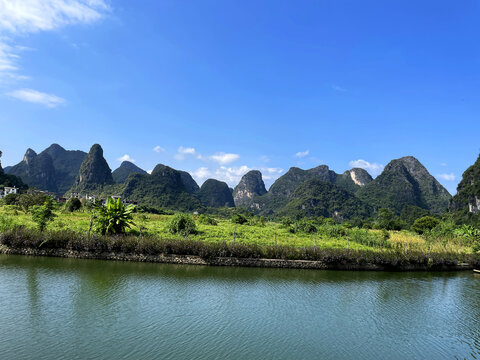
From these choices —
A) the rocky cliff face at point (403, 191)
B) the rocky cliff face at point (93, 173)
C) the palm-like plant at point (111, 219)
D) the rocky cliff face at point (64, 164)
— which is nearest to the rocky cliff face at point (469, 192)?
the rocky cliff face at point (403, 191)

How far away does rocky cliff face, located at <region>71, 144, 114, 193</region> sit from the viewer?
10700cm

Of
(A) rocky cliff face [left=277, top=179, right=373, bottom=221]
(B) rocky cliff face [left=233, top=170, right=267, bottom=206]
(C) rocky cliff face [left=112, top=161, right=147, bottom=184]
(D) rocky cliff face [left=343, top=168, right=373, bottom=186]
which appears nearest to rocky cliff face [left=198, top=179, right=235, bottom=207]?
(B) rocky cliff face [left=233, top=170, right=267, bottom=206]

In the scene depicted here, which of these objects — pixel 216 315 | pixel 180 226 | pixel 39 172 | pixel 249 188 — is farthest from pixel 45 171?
pixel 216 315

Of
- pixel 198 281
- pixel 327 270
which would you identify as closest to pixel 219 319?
pixel 198 281

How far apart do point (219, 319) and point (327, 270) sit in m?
10.5

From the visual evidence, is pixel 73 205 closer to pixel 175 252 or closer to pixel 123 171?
pixel 175 252

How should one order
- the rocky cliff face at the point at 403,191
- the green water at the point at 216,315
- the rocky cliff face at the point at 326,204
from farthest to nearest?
1. the rocky cliff face at the point at 403,191
2. the rocky cliff face at the point at 326,204
3. the green water at the point at 216,315

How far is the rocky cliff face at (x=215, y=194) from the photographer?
148m

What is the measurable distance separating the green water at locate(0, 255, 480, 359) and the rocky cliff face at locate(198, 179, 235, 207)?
133349 millimetres

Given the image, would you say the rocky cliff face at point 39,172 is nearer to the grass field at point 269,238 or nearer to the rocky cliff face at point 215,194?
the rocky cliff face at point 215,194

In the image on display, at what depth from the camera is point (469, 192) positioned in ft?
221

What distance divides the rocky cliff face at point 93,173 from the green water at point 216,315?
101317 mm

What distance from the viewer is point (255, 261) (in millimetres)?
16922

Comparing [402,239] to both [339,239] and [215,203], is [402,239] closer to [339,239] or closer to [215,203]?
[339,239]
